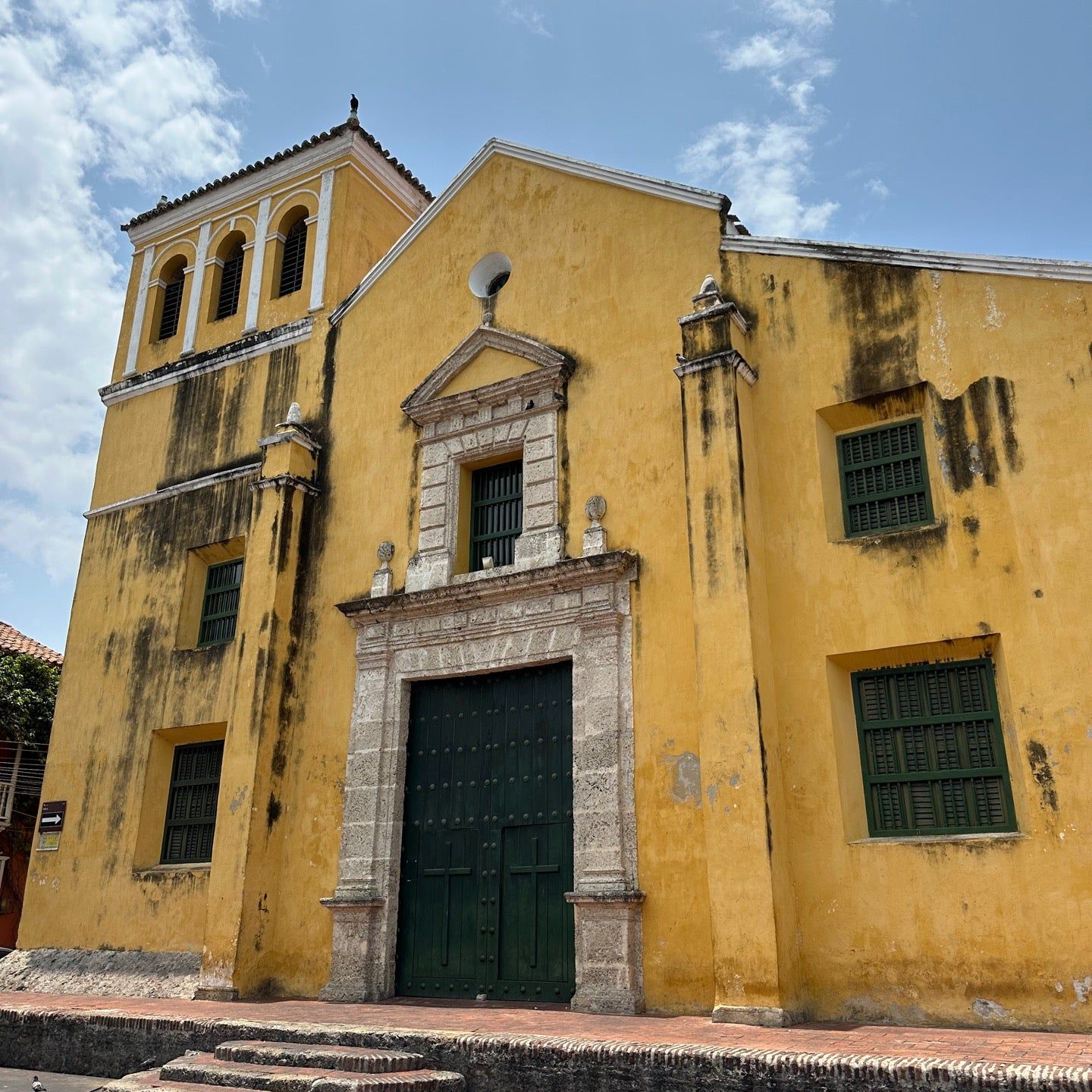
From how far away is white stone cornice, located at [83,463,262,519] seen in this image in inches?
520

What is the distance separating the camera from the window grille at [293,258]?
14344 millimetres

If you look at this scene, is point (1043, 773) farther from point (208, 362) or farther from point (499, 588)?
point (208, 362)

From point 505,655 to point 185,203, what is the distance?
9423 mm

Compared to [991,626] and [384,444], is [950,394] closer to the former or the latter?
[991,626]

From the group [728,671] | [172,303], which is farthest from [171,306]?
[728,671]

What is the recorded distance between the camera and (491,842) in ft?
32.6

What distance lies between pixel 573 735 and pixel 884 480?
3.55 meters

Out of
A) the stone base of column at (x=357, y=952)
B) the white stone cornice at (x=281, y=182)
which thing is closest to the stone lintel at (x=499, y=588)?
the stone base of column at (x=357, y=952)

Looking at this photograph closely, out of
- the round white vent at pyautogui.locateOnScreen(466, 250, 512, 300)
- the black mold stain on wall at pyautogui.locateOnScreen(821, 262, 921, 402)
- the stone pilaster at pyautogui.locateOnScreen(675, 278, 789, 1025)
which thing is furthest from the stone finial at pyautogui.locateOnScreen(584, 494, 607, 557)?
the round white vent at pyautogui.locateOnScreen(466, 250, 512, 300)

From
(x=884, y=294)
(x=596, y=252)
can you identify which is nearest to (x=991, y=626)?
(x=884, y=294)

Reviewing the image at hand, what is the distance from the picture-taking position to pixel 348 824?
1047cm

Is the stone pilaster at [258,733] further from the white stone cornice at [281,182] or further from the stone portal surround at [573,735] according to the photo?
the white stone cornice at [281,182]

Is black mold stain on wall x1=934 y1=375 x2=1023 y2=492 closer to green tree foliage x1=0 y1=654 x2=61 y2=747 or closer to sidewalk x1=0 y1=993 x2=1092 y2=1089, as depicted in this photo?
sidewalk x1=0 y1=993 x2=1092 y2=1089

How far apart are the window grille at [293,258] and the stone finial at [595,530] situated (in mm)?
6090
